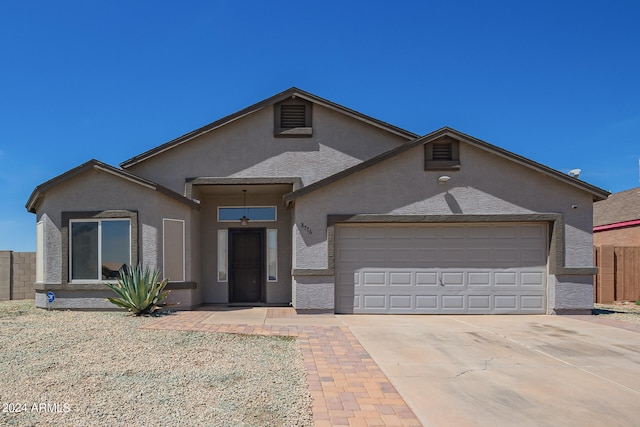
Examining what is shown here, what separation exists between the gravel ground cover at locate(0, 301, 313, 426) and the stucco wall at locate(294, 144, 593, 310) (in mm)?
4111

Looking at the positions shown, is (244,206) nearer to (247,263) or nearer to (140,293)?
(247,263)

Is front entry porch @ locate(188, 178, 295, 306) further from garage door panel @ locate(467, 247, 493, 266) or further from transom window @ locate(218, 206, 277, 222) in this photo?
garage door panel @ locate(467, 247, 493, 266)

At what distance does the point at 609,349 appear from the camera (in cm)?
727

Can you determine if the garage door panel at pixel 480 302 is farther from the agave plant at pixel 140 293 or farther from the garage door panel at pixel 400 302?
the agave plant at pixel 140 293

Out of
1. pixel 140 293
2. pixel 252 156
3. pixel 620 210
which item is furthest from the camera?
pixel 620 210

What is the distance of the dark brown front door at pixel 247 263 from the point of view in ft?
42.7

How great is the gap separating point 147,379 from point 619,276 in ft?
49.0

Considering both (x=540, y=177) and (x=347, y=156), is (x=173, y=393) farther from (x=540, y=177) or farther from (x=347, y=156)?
(x=540, y=177)

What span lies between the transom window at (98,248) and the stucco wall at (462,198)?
4.57 meters

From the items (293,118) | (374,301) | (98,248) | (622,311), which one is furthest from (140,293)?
(622,311)

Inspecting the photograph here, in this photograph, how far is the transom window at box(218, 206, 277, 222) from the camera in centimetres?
1305

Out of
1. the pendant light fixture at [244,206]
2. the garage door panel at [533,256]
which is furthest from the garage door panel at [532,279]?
the pendant light fixture at [244,206]

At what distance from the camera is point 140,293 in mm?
9930

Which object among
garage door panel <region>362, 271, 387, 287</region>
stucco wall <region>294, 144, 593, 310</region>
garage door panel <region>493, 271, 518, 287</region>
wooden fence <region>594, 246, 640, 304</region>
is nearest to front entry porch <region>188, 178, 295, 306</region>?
stucco wall <region>294, 144, 593, 310</region>
